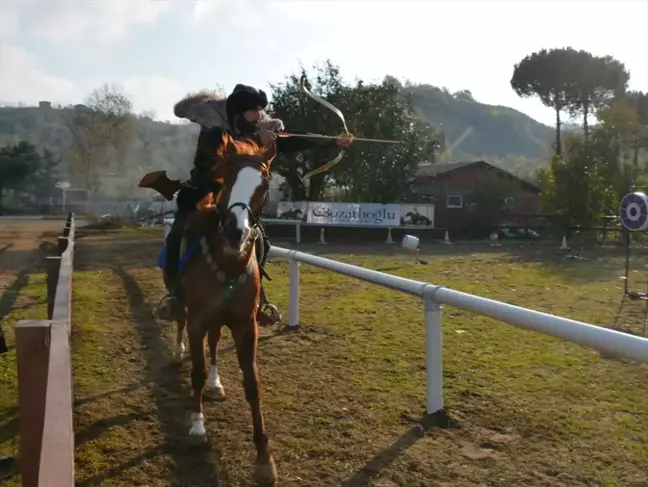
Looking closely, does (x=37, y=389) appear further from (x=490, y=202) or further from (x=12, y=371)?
(x=490, y=202)

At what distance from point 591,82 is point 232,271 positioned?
221ft

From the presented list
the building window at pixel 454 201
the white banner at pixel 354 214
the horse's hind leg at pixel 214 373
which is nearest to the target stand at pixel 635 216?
the horse's hind leg at pixel 214 373

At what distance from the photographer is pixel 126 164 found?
81.2m

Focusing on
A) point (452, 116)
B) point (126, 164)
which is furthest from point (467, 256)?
point (452, 116)

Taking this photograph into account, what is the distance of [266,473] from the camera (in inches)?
163

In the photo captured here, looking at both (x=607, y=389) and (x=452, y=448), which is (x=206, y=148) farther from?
(x=607, y=389)

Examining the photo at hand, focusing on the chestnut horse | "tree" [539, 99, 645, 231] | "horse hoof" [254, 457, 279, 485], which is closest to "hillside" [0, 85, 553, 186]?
"tree" [539, 99, 645, 231]

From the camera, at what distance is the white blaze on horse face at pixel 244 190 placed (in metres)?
3.98

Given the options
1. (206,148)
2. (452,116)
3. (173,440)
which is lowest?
(173,440)

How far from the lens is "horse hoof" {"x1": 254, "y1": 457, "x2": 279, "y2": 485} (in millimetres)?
4127

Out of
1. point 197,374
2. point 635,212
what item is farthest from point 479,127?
point 197,374

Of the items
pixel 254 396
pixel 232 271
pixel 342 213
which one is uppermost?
pixel 342 213

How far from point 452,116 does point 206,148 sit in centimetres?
19169

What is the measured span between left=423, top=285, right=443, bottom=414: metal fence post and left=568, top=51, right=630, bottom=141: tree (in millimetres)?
64497
